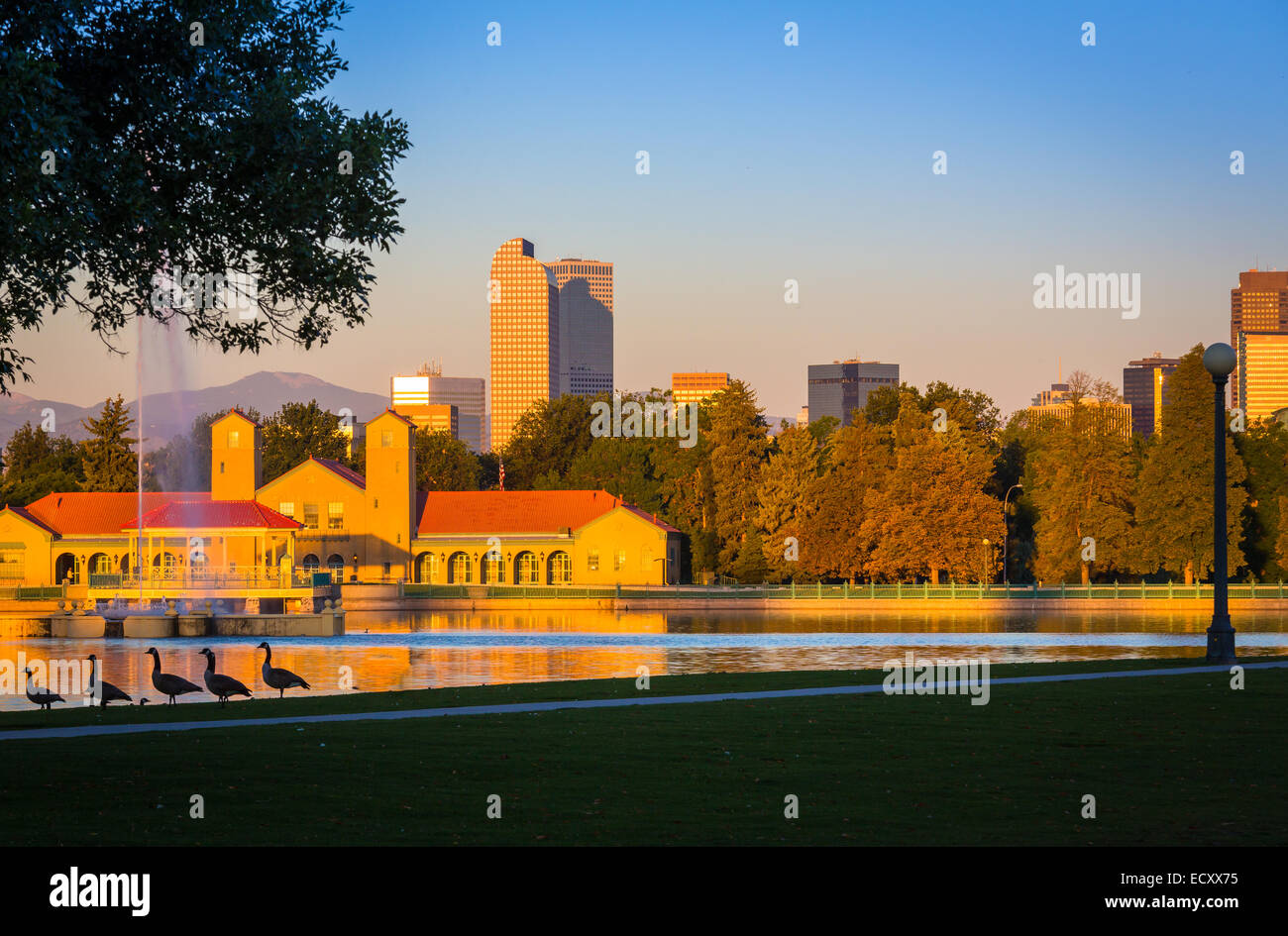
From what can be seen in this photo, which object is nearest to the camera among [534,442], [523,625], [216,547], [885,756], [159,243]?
[885,756]

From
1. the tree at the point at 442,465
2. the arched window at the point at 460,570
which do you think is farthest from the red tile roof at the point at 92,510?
the tree at the point at 442,465

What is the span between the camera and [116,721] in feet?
68.6

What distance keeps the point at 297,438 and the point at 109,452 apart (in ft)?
70.5

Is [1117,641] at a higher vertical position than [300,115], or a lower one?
lower

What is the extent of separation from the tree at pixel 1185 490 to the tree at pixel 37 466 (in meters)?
88.7

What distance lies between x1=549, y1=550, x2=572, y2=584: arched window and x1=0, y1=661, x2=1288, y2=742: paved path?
78747 mm

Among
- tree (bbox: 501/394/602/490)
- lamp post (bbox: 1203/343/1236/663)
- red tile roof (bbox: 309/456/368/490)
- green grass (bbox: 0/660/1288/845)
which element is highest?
tree (bbox: 501/394/602/490)

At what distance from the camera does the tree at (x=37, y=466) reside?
117 m

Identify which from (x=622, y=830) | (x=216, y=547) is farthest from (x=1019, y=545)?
(x=622, y=830)

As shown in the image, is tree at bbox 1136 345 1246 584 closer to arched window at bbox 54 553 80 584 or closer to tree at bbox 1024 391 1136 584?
tree at bbox 1024 391 1136 584

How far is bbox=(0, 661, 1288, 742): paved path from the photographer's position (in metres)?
19.5

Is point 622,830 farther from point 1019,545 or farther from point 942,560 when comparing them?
point 1019,545

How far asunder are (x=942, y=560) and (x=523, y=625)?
4019 cm

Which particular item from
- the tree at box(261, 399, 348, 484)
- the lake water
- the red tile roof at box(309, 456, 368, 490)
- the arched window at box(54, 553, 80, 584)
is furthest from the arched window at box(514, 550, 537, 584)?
the tree at box(261, 399, 348, 484)
